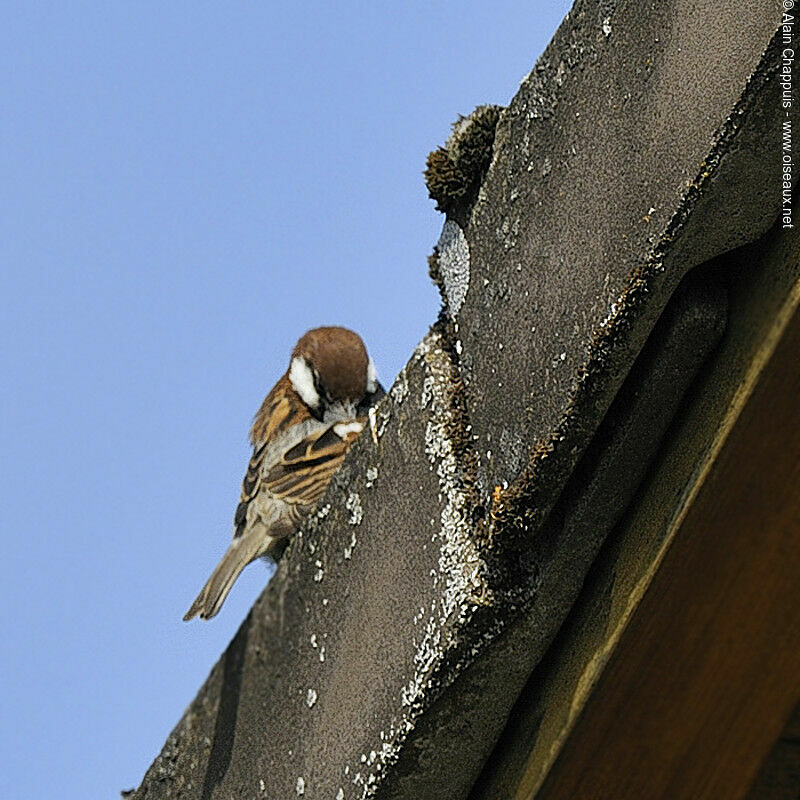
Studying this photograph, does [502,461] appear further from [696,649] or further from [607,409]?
[696,649]

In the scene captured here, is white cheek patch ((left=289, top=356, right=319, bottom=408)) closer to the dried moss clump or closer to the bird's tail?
the bird's tail

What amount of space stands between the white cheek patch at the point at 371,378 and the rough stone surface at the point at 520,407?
3.06 meters

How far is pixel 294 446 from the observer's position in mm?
3678

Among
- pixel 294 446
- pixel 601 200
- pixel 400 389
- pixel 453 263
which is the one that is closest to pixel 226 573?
pixel 294 446

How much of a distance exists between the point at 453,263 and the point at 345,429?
2.00 meters

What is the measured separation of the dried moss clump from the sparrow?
133 cm

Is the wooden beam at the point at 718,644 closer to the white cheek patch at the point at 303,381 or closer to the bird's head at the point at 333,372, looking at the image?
the bird's head at the point at 333,372

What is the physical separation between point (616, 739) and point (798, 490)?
0.36m

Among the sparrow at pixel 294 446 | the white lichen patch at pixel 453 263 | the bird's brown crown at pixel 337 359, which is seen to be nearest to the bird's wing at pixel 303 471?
the sparrow at pixel 294 446

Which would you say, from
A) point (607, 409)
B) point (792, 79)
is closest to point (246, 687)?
point (607, 409)

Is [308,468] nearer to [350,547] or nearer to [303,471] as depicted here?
[303,471]

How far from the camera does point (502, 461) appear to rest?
139 centimetres

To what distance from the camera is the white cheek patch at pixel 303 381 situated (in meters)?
4.59

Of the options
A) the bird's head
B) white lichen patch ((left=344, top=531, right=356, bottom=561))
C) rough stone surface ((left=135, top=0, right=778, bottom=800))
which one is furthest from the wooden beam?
the bird's head
